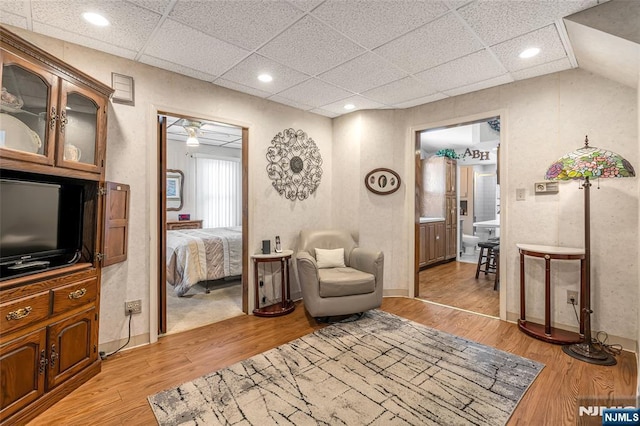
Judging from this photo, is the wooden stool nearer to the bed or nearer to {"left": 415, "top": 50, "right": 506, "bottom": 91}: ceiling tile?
{"left": 415, "top": 50, "right": 506, "bottom": 91}: ceiling tile

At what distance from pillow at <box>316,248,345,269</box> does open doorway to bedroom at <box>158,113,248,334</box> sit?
90 cm

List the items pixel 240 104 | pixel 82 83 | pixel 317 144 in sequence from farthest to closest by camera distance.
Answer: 1. pixel 317 144
2. pixel 240 104
3. pixel 82 83

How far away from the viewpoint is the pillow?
349 cm

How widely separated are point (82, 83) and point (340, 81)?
2.20m

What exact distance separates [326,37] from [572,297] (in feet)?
10.7

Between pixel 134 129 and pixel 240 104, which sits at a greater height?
pixel 240 104

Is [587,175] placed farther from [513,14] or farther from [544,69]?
[513,14]

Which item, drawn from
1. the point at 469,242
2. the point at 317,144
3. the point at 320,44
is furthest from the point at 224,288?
the point at 469,242

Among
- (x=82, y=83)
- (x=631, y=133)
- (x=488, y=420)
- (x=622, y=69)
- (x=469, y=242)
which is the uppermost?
(x=622, y=69)

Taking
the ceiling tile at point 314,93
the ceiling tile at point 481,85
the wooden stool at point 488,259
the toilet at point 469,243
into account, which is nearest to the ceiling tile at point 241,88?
the ceiling tile at point 314,93

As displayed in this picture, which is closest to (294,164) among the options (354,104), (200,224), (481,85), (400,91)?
(354,104)

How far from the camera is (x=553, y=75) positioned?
2.84 m

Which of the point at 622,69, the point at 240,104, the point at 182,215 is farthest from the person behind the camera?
the point at 182,215

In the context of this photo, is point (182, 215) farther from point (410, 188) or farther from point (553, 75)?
point (553, 75)
